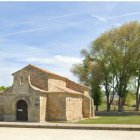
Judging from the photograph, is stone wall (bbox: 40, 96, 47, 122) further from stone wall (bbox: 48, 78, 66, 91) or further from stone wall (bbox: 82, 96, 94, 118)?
stone wall (bbox: 82, 96, 94, 118)

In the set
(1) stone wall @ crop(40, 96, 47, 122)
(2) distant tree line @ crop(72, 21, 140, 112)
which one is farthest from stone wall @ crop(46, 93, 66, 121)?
(2) distant tree line @ crop(72, 21, 140, 112)

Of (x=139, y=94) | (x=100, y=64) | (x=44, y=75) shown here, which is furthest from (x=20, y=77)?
(x=139, y=94)

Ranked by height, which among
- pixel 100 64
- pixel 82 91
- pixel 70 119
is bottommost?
pixel 70 119

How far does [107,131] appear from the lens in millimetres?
20797

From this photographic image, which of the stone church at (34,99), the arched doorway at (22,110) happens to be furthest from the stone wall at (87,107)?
the arched doorway at (22,110)

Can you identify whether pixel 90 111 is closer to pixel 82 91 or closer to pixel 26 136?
pixel 82 91

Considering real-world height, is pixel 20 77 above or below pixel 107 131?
above

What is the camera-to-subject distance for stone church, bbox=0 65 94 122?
3238 centimetres

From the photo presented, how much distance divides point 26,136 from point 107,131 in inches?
202

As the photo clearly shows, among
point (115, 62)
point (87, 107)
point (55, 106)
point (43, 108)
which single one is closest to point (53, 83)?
point (55, 106)

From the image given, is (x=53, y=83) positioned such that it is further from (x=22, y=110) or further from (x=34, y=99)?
(x=22, y=110)

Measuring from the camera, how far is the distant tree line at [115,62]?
169 ft

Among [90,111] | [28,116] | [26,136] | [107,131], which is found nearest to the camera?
[26,136]

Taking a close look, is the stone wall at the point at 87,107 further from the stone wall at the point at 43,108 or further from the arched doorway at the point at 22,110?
the arched doorway at the point at 22,110
